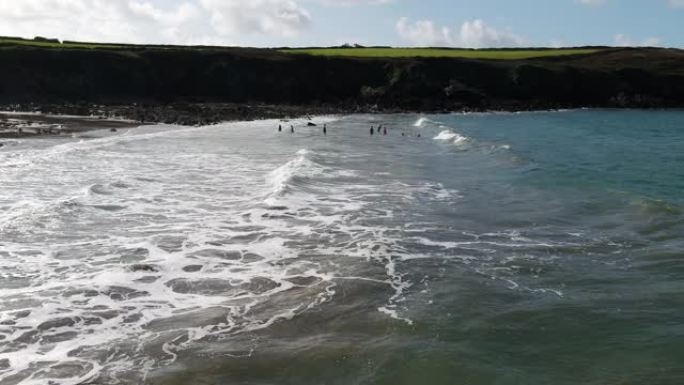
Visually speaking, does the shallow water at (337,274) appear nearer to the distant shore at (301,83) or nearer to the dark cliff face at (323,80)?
the distant shore at (301,83)

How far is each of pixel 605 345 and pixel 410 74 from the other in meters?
75.5

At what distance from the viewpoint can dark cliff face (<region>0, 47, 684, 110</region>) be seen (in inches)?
2940

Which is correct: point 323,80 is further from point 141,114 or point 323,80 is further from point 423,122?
point 141,114

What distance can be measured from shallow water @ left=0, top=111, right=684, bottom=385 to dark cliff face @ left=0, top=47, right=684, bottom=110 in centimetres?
4370

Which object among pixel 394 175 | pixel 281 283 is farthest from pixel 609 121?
pixel 281 283

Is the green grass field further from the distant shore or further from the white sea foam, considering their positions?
the white sea foam

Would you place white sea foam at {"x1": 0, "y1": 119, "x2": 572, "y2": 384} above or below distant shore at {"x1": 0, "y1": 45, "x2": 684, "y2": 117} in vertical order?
below

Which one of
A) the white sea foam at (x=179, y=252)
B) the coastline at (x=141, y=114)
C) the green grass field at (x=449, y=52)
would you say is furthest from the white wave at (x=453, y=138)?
the green grass field at (x=449, y=52)

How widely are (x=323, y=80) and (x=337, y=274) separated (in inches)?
2756

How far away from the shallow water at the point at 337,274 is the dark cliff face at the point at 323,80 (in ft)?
143

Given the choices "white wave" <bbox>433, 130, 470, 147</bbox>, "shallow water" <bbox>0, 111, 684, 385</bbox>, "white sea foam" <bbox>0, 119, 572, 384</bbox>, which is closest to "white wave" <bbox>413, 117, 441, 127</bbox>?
"white wave" <bbox>433, 130, 470, 147</bbox>

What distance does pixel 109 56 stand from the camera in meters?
78.2

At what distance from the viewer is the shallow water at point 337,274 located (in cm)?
1170

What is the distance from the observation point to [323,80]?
8481 centimetres
